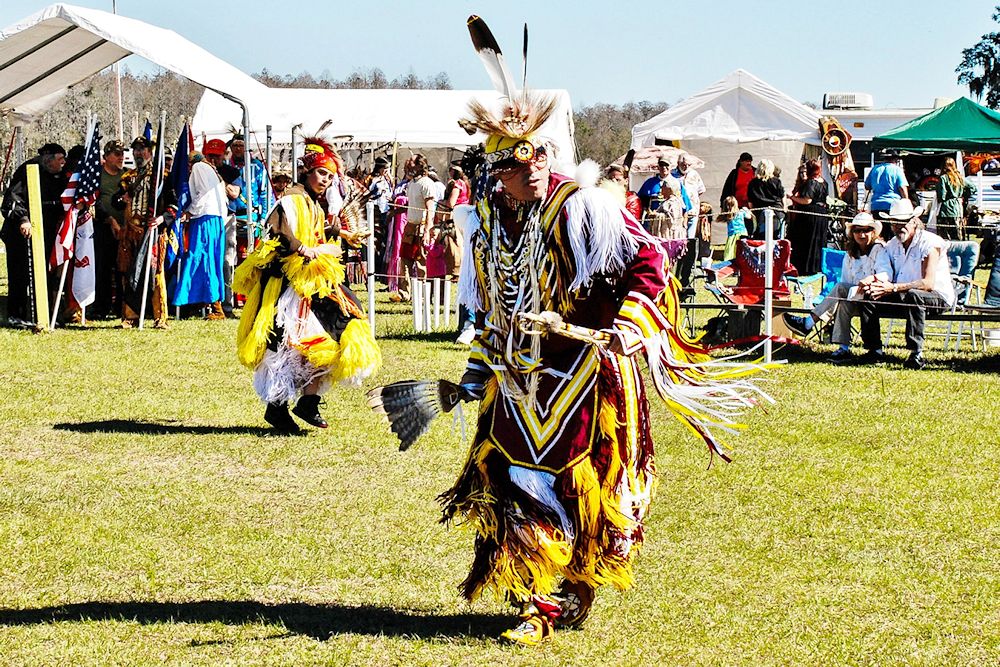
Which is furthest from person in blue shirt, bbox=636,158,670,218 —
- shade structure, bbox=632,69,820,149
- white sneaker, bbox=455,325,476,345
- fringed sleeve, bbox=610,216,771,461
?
fringed sleeve, bbox=610,216,771,461

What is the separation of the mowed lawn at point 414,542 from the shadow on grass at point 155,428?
28 mm

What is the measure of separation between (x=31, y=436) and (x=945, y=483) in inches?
189

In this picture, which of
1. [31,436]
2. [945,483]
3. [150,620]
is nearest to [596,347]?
[150,620]

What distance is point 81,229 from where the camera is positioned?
11070mm

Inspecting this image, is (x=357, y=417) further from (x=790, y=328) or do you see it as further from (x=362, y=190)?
(x=790, y=328)

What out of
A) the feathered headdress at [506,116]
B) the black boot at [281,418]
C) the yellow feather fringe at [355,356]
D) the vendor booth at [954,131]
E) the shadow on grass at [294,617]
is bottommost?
the shadow on grass at [294,617]

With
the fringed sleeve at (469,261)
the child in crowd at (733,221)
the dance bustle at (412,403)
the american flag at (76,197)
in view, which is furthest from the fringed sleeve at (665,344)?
the american flag at (76,197)

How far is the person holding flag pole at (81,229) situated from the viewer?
1072 centimetres

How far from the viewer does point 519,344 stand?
3.86 metres

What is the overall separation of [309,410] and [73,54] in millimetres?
7552

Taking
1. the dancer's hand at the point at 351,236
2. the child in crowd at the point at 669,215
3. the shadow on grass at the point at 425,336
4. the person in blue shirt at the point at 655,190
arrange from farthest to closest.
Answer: the person in blue shirt at the point at 655,190 < the child in crowd at the point at 669,215 < the shadow on grass at the point at 425,336 < the dancer's hand at the point at 351,236

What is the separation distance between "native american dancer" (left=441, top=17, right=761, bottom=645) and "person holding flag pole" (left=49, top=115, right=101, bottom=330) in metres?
7.65

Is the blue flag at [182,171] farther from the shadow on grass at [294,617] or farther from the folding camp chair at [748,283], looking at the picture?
the shadow on grass at [294,617]

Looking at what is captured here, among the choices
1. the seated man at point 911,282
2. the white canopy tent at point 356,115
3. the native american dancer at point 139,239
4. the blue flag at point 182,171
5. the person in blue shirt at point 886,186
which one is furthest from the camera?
the white canopy tent at point 356,115
